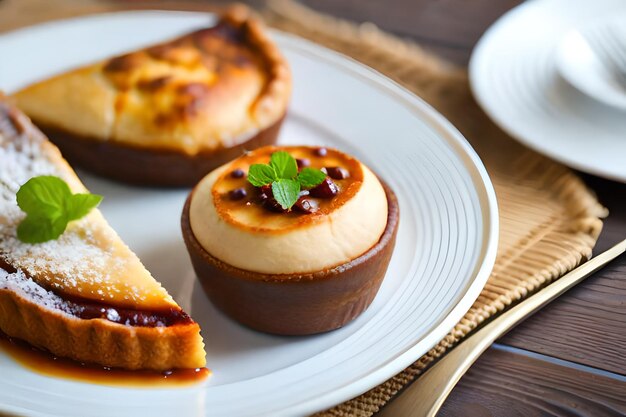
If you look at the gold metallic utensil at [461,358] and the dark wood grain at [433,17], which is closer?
the gold metallic utensil at [461,358]

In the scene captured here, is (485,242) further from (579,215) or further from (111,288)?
(111,288)

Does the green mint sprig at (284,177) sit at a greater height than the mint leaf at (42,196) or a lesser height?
greater

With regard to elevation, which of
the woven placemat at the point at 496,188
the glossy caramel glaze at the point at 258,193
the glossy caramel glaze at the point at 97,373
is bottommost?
the glossy caramel glaze at the point at 97,373

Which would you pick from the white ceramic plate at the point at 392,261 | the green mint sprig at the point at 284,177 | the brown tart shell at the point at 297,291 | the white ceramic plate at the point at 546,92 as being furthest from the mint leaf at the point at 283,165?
the white ceramic plate at the point at 546,92

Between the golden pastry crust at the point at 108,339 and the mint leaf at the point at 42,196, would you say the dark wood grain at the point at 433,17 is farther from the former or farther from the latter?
the golden pastry crust at the point at 108,339

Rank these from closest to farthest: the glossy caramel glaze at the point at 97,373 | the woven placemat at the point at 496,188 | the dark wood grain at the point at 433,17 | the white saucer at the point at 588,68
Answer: the glossy caramel glaze at the point at 97,373 → the woven placemat at the point at 496,188 → the white saucer at the point at 588,68 → the dark wood grain at the point at 433,17

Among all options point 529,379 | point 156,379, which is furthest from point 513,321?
point 156,379

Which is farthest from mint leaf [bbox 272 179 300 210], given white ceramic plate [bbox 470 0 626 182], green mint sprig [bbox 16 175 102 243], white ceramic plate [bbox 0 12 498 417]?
white ceramic plate [bbox 470 0 626 182]
